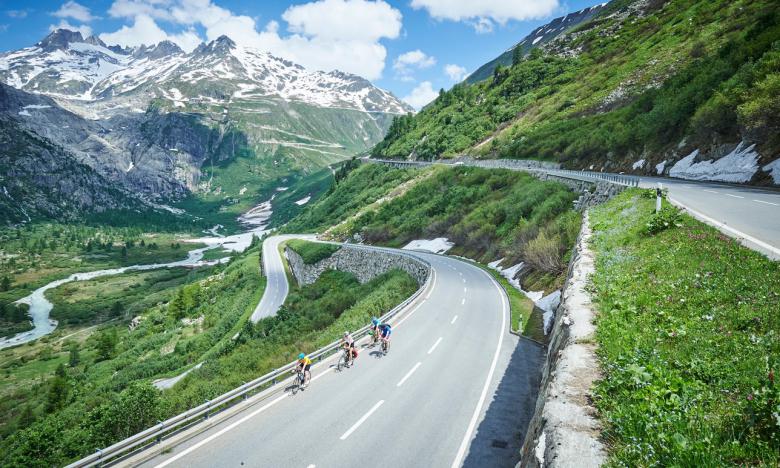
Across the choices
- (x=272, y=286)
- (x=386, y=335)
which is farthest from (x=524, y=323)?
(x=272, y=286)

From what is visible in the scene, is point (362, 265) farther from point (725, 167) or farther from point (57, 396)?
point (57, 396)

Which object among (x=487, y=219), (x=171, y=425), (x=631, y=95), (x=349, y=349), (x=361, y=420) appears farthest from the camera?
(x=631, y=95)

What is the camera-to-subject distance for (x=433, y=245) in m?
56.9

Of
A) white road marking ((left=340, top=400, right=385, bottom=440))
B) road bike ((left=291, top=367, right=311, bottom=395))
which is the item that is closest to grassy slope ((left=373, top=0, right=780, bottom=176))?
white road marking ((left=340, top=400, right=385, bottom=440))

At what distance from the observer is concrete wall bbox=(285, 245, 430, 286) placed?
41188 millimetres

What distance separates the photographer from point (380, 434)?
12281 millimetres

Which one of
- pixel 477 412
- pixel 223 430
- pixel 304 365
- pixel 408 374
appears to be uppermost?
pixel 304 365

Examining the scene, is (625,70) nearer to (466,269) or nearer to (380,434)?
(466,269)

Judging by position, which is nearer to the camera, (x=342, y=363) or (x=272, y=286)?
(x=342, y=363)

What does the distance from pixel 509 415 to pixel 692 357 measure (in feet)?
28.8

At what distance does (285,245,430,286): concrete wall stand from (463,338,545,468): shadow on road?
19485mm

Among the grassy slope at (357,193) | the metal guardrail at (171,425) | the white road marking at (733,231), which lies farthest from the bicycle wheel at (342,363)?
the grassy slope at (357,193)

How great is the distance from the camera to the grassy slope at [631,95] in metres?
30.6

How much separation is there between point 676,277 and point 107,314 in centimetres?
13914
